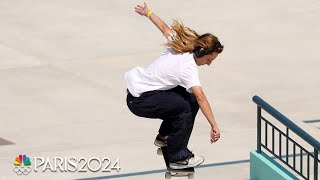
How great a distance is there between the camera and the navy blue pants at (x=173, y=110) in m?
15.7

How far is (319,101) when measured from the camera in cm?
2172

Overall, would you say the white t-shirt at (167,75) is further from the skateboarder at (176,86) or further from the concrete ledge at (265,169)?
the concrete ledge at (265,169)

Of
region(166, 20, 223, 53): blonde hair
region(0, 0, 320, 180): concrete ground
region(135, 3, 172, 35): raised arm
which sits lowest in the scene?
region(0, 0, 320, 180): concrete ground

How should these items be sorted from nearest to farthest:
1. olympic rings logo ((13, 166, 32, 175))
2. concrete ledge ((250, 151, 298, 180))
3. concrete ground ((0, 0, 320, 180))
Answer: concrete ledge ((250, 151, 298, 180)) < olympic rings logo ((13, 166, 32, 175)) < concrete ground ((0, 0, 320, 180))

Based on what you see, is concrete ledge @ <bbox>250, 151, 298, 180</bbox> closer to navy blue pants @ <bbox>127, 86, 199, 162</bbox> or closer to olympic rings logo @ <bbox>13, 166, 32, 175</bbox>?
navy blue pants @ <bbox>127, 86, 199, 162</bbox>

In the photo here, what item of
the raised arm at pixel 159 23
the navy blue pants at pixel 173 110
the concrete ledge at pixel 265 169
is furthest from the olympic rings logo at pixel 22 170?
the concrete ledge at pixel 265 169

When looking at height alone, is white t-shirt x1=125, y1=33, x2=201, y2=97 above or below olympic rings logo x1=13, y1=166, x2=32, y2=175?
above

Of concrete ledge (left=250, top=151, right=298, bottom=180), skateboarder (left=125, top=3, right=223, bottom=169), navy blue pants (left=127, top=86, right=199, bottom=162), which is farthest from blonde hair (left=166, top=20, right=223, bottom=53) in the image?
concrete ledge (left=250, top=151, right=298, bottom=180)

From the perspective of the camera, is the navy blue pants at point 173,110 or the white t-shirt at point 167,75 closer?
the white t-shirt at point 167,75

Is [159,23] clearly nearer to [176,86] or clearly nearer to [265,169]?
[176,86]

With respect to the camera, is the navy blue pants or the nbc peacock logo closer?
the navy blue pants

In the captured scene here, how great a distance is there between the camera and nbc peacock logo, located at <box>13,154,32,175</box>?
1814 centimetres

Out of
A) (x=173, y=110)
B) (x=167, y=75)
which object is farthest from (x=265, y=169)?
(x=167, y=75)

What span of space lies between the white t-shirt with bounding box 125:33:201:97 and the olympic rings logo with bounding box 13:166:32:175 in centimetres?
299
